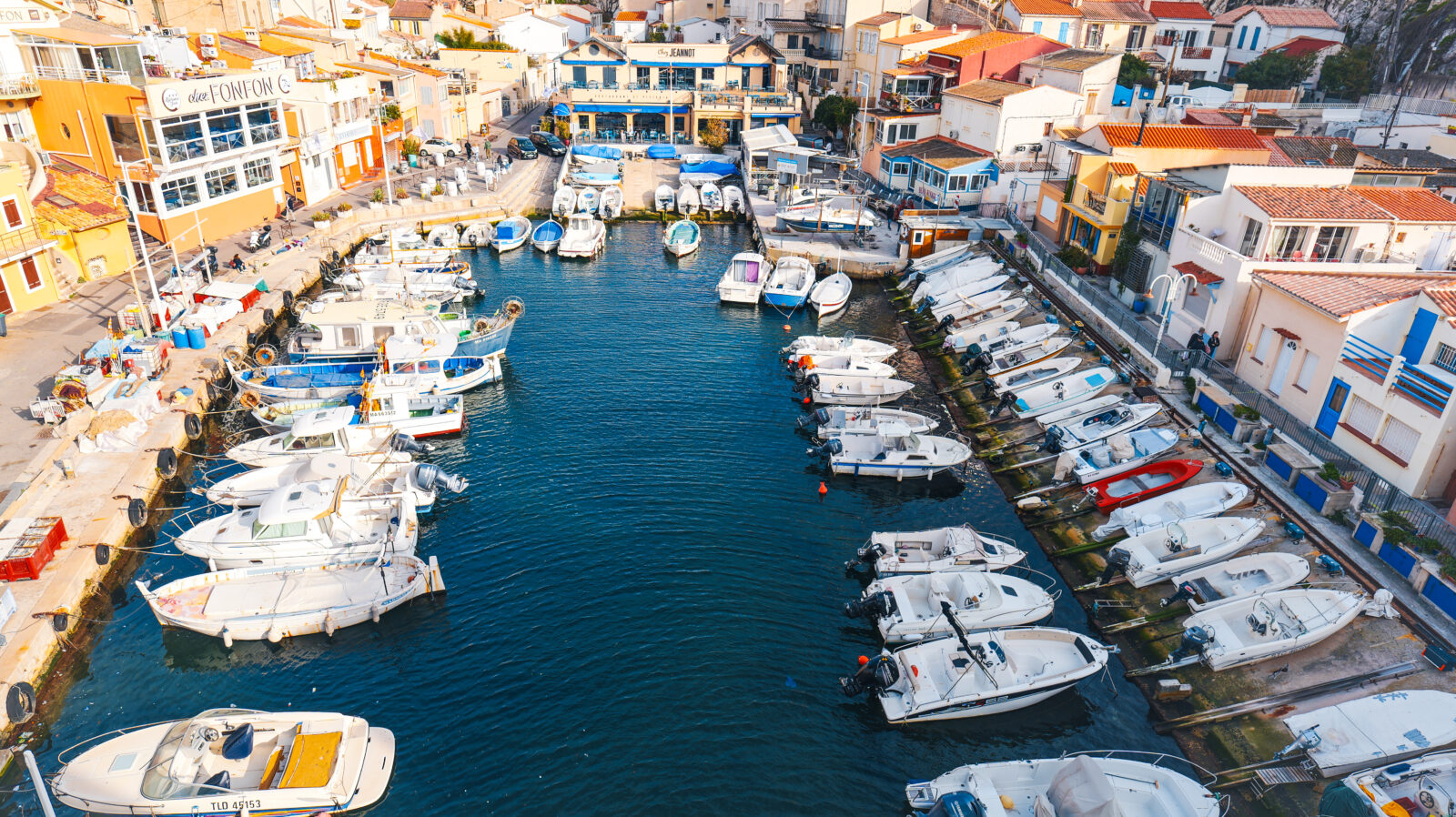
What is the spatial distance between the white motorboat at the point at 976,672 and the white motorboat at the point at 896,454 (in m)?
9.71

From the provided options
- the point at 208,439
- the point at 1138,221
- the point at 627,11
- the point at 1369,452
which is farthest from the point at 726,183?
the point at 627,11

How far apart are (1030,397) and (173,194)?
157 feet

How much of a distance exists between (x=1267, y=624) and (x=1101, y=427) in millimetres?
11315

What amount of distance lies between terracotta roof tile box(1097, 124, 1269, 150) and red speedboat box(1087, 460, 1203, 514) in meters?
24.0

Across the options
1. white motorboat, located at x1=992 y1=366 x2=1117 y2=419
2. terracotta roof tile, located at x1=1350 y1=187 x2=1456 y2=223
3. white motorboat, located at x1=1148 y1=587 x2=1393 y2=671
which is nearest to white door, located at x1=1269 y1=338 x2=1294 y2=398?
white motorboat, located at x1=992 y1=366 x2=1117 y2=419

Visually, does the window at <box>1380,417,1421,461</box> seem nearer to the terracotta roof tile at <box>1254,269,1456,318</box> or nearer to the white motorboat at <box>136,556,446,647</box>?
the terracotta roof tile at <box>1254,269,1456,318</box>

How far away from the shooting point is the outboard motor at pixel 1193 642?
866 inches

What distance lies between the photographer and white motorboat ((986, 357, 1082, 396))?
36.8 metres

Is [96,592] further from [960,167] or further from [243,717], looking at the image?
[960,167]

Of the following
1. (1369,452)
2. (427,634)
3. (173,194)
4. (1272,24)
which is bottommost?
(427,634)

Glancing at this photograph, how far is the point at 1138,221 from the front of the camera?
41375 mm

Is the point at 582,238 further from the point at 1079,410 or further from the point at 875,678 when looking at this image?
the point at 875,678

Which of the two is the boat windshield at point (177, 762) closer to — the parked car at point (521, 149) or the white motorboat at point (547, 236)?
the white motorboat at point (547, 236)

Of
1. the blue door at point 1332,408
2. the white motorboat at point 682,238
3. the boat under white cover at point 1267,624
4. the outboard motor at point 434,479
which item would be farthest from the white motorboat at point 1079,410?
the white motorboat at point 682,238
